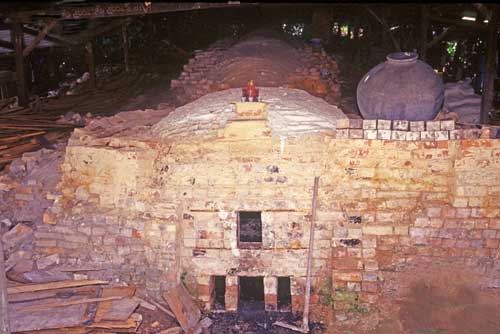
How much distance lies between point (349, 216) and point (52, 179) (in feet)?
13.3

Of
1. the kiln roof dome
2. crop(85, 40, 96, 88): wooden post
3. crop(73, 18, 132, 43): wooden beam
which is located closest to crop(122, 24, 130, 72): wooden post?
crop(85, 40, 96, 88): wooden post

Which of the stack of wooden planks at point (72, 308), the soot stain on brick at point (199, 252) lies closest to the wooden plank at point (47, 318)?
the stack of wooden planks at point (72, 308)

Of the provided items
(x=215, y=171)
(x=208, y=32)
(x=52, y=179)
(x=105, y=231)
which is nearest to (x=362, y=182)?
(x=215, y=171)

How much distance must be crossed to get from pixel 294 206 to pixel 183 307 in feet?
5.51

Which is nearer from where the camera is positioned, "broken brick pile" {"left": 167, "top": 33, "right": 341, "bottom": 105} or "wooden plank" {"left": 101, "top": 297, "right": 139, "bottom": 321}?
"wooden plank" {"left": 101, "top": 297, "right": 139, "bottom": 321}

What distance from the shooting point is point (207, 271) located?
5676mm

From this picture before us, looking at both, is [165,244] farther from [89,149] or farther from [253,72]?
[253,72]

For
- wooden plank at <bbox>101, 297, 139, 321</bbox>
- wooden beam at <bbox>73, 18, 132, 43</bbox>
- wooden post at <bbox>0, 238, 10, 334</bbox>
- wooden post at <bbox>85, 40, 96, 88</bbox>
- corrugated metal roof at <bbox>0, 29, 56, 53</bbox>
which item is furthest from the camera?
wooden post at <bbox>85, 40, 96, 88</bbox>

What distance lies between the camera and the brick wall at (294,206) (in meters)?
5.38

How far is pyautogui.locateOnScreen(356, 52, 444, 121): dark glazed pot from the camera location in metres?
6.05

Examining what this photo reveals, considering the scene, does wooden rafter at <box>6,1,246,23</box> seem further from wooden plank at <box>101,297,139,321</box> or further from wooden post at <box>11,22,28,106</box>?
wooden plank at <box>101,297,139,321</box>

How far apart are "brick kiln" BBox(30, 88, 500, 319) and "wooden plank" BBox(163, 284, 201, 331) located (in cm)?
17

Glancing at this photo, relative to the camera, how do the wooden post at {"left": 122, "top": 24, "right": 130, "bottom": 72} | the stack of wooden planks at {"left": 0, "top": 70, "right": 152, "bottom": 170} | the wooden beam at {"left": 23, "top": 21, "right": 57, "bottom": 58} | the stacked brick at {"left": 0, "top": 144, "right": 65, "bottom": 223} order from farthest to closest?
the wooden post at {"left": 122, "top": 24, "right": 130, "bottom": 72}
the wooden beam at {"left": 23, "top": 21, "right": 57, "bottom": 58}
the stack of wooden planks at {"left": 0, "top": 70, "right": 152, "bottom": 170}
the stacked brick at {"left": 0, "top": 144, "right": 65, "bottom": 223}

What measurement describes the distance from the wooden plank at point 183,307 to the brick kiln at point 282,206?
0.17 metres
